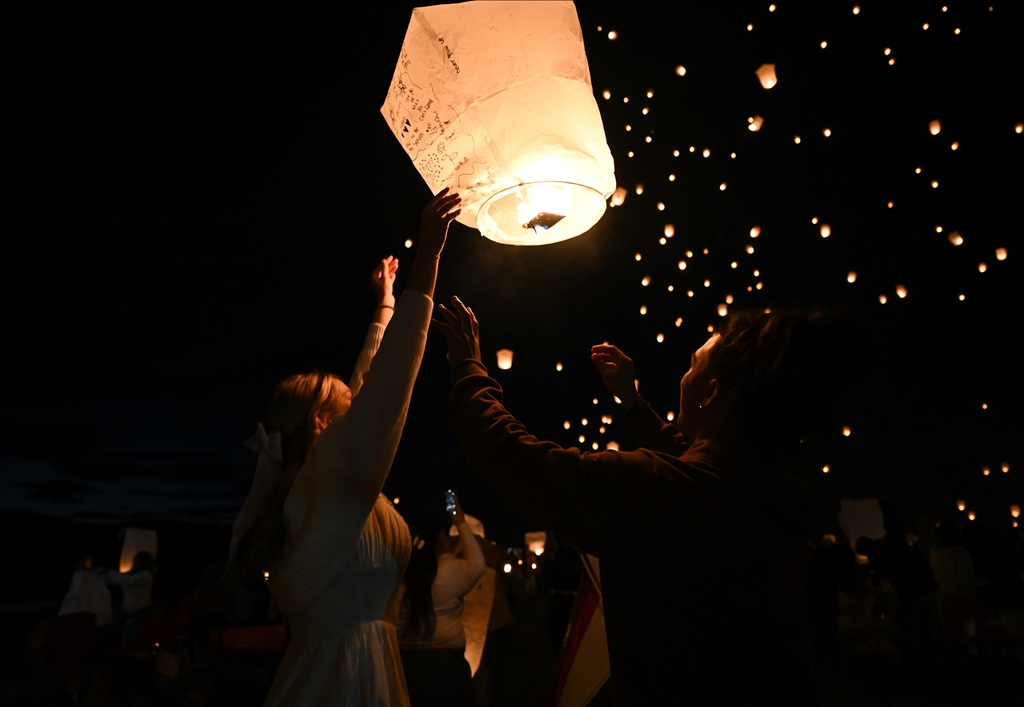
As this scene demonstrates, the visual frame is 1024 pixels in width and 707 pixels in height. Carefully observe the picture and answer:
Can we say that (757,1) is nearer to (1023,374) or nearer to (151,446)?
(1023,374)

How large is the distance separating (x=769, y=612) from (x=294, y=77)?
7.43m

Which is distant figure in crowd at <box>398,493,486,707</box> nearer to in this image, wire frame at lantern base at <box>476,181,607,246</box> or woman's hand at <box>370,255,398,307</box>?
woman's hand at <box>370,255,398,307</box>

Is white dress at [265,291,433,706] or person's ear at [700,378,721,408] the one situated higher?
person's ear at [700,378,721,408]

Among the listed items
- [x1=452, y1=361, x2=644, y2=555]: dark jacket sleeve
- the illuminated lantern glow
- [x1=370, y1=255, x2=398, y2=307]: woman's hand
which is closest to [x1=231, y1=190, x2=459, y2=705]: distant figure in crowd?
[x1=452, y1=361, x2=644, y2=555]: dark jacket sleeve

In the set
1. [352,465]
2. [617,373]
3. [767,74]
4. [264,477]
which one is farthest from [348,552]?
[767,74]

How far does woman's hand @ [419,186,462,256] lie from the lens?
1644mm

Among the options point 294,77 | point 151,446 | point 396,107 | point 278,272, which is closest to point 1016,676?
point 396,107

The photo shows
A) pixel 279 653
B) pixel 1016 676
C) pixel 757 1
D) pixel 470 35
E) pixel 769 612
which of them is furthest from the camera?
pixel 279 653

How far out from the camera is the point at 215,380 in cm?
1205

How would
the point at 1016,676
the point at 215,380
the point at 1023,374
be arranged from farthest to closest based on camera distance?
the point at 215,380 → the point at 1023,374 → the point at 1016,676

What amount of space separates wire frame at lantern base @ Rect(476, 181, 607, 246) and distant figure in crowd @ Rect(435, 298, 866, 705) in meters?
0.63

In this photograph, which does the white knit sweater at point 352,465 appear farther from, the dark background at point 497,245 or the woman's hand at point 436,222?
the dark background at point 497,245

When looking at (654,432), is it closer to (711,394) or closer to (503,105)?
(711,394)

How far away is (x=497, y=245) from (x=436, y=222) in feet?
14.6
